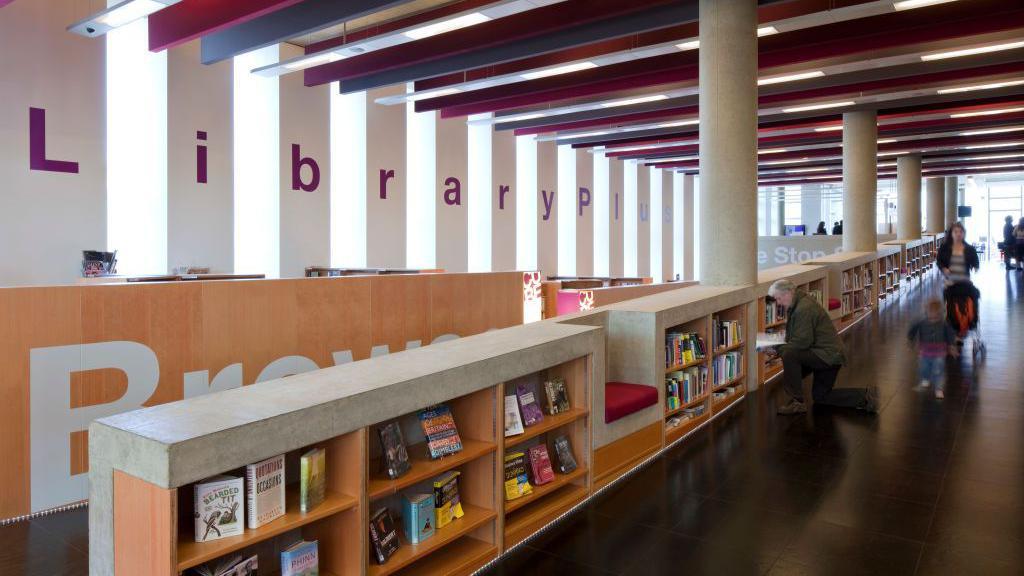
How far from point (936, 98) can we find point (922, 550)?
11.0 metres

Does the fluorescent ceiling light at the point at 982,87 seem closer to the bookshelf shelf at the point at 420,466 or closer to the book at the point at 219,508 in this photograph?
the bookshelf shelf at the point at 420,466

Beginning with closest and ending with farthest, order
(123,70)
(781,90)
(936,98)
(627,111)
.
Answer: (123,70) < (781,90) < (936,98) < (627,111)

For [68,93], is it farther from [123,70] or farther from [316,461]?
[316,461]

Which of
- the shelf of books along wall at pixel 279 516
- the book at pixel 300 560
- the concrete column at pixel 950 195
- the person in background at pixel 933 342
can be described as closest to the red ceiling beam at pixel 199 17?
the shelf of books along wall at pixel 279 516

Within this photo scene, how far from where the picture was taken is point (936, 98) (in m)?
11.9

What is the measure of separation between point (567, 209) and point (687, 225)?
8575 millimetres

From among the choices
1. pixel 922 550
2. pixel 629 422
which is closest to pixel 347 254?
pixel 629 422

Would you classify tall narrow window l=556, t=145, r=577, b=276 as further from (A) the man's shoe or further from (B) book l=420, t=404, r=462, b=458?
(B) book l=420, t=404, r=462, b=458

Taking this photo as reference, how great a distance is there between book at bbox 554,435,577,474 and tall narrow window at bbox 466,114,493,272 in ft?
40.2

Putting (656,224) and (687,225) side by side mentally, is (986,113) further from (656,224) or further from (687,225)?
(687,225)

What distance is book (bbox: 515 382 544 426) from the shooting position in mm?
3879

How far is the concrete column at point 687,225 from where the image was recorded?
85.8ft

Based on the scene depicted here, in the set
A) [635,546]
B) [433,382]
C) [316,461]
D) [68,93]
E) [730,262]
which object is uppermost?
[68,93]

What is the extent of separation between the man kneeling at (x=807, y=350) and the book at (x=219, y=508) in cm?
474
